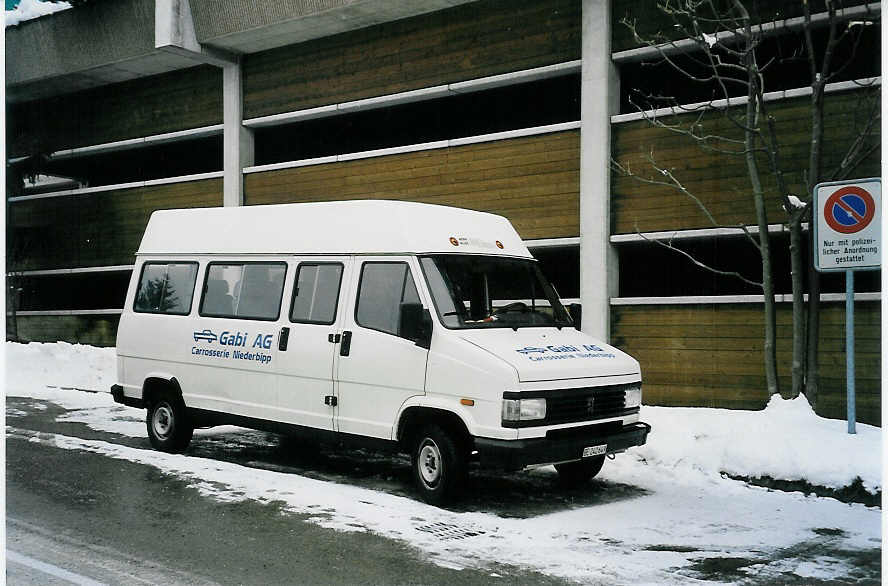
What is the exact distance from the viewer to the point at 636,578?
5734 mm

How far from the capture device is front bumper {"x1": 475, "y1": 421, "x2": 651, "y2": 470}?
7207 millimetres

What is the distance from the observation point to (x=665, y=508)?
7.70m

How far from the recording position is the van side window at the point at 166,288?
10.2 m

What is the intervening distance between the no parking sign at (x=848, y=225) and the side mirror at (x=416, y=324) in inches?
158

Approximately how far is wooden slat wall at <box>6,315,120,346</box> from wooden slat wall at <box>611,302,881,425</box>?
1179 centimetres

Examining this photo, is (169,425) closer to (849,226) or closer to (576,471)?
(576,471)

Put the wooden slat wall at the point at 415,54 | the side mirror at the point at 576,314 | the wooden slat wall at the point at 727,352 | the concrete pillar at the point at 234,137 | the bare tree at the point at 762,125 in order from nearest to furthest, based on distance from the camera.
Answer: the side mirror at the point at 576,314, the bare tree at the point at 762,125, the wooden slat wall at the point at 727,352, the wooden slat wall at the point at 415,54, the concrete pillar at the point at 234,137

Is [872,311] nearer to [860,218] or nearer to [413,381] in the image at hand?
[860,218]

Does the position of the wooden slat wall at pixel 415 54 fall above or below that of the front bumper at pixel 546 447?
above

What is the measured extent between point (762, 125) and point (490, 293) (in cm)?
618

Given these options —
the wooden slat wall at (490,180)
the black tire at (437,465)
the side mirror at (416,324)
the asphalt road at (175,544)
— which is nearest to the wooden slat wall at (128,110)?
the wooden slat wall at (490,180)

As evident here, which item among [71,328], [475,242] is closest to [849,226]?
[475,242]

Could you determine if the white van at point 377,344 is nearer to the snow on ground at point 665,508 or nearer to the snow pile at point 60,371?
the snow on ground at point 665,508

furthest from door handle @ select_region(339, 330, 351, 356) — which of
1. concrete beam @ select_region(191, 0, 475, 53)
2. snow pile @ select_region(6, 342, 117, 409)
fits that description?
concrete beam @ select_region(191, 0, 475, 53)
